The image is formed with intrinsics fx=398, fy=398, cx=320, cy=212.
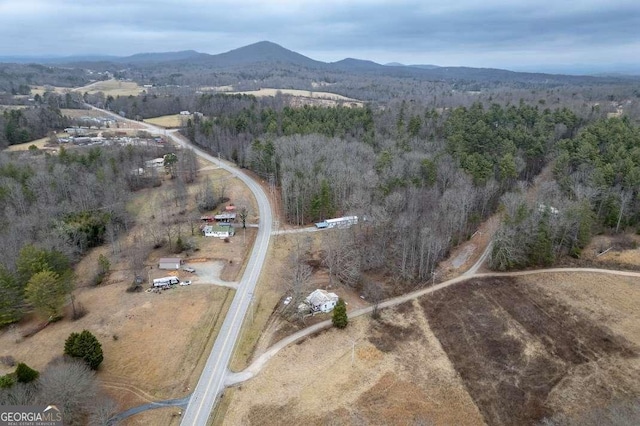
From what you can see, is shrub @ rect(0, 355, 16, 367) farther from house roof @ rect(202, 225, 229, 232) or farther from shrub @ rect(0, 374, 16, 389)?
house roof @ rect(202, 225, 229, 232)

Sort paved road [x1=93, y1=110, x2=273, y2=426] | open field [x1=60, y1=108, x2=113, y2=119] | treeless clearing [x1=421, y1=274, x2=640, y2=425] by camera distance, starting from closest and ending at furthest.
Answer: paved road [x1=93, y1=110, x2=273, y2=426], treeless clearing [x1=421, y1=274, x2=640, y2=425], open field [x1=60, y1=108, x2=113, y2=119]

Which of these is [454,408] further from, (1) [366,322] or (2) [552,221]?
(2) [552,221]

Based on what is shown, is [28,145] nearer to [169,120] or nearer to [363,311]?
[169,120]

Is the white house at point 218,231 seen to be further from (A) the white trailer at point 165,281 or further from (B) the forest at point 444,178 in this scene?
(A) the white trailer at point 165,281

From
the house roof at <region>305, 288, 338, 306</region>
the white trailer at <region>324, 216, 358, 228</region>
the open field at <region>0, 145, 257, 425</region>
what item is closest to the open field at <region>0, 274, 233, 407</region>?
the open field at <region>0, 145, 257, 425</region>

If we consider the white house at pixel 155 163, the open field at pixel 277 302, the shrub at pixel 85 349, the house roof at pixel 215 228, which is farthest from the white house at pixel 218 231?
the white house at pixel 155 163

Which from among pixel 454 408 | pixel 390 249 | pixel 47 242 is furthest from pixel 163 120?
pixel 454 408
